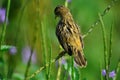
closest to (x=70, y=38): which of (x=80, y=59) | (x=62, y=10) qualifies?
(x=80, y=59)

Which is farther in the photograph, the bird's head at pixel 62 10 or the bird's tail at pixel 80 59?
the bird's head at pixel 62 10

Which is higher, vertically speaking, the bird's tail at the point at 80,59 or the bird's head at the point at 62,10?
the bird's head at the point at 62,10

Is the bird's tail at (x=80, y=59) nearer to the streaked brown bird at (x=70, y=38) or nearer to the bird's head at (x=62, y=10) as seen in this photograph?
the streaked brown bird at (x=70, y=38)

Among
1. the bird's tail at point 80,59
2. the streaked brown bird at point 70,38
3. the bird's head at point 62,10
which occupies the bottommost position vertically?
the bird's tail at point 80,59

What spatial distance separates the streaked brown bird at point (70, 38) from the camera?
2918mm

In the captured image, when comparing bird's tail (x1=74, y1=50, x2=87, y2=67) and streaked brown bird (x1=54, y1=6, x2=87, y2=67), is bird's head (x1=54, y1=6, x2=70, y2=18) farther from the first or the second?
bird's tail (x1=74, y1=50, x2=87, y2=67)

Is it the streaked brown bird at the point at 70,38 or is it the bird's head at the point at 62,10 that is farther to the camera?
the bird's head at the point at 62,10

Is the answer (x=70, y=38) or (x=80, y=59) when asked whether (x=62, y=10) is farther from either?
(x=80, y=59)

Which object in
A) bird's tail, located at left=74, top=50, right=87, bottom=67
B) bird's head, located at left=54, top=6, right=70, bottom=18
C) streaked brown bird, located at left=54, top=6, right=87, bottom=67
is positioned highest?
bird's head, located at left=54, top=6, right=70, bottom=18

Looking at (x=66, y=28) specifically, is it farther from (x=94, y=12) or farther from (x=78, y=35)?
(x=94, y=12)

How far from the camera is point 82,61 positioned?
2.86 metres

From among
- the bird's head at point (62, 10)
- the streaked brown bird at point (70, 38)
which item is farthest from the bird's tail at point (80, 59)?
the bird's head at point (62, 10)

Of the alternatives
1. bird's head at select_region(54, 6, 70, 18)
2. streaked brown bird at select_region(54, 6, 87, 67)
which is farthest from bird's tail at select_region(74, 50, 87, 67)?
bird's head at select_region(54, 6, 70, 18)

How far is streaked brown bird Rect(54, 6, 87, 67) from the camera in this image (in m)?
2.92
